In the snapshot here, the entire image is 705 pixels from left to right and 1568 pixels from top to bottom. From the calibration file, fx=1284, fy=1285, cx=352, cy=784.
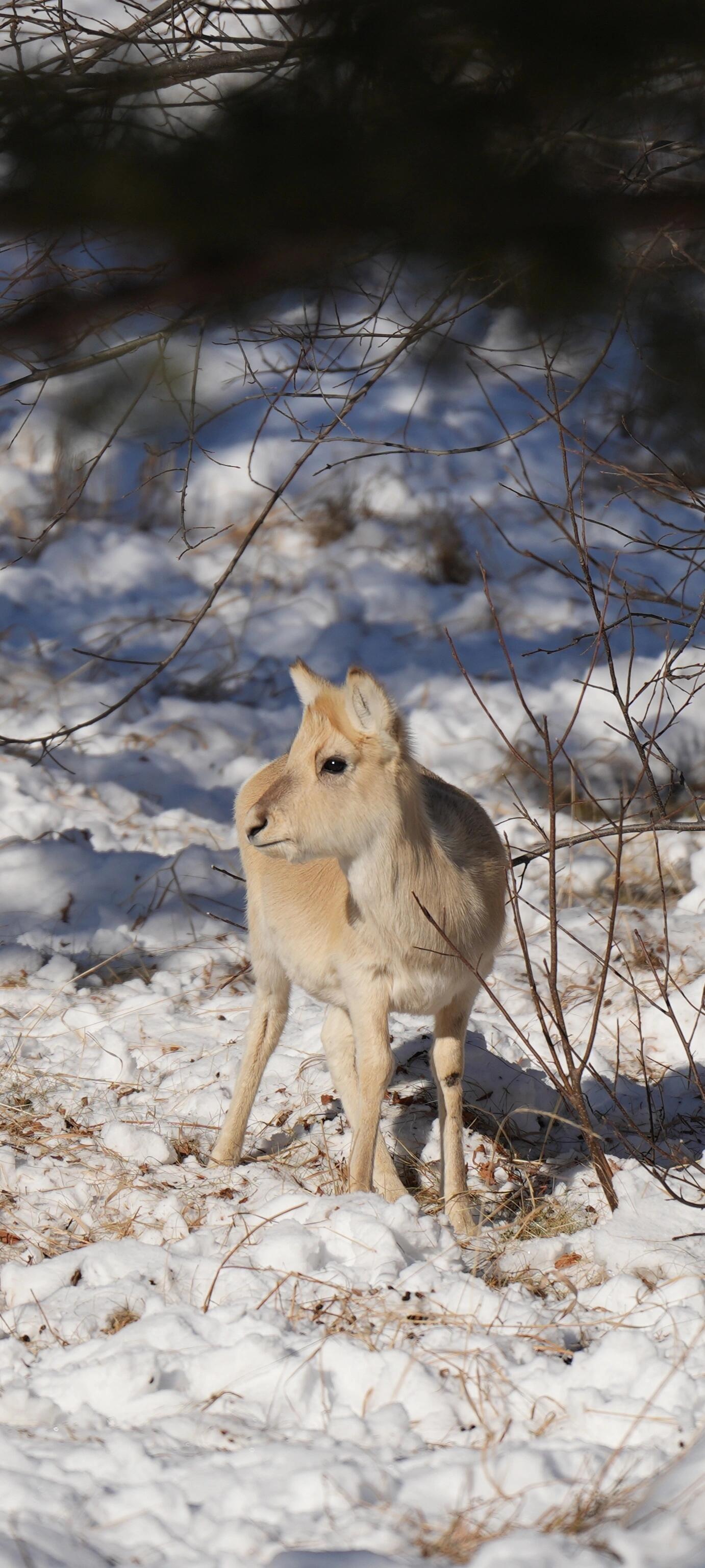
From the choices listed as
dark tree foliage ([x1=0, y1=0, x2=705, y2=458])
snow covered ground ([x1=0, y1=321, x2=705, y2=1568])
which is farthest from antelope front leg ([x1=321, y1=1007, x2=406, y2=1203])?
dark tree foliage ([x1=0, y1=0, x2=705, y2=458])

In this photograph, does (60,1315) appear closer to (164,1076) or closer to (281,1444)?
(281,1444)

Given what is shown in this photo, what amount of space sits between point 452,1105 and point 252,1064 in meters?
0.85

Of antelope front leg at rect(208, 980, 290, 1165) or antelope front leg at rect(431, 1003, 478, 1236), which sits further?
antelope front leg at rect(208, 980, 290, 1165)

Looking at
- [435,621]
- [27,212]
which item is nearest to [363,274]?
[27,212]

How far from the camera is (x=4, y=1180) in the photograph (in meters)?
4.14

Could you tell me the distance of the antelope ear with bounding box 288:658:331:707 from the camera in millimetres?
3877

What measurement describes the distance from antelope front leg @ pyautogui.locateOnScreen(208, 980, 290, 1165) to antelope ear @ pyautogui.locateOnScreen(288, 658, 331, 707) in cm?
125

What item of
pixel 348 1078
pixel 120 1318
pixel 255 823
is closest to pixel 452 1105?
pixel 348 1078

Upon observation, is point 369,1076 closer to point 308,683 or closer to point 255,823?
point 255,823

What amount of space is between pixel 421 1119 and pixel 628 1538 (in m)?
2.64

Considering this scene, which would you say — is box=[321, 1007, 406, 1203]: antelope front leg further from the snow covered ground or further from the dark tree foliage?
the dark tree foliage

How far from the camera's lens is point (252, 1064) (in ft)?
15.2

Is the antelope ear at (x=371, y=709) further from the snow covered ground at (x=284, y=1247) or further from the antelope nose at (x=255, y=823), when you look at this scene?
the snow covered ground at (x=284, y=1247)

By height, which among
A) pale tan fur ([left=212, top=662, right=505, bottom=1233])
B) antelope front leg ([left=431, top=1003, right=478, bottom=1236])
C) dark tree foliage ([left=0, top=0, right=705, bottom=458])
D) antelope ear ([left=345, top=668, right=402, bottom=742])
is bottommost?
antelope front leg ([left=431, top=1003, right=478, bottom=1236])
